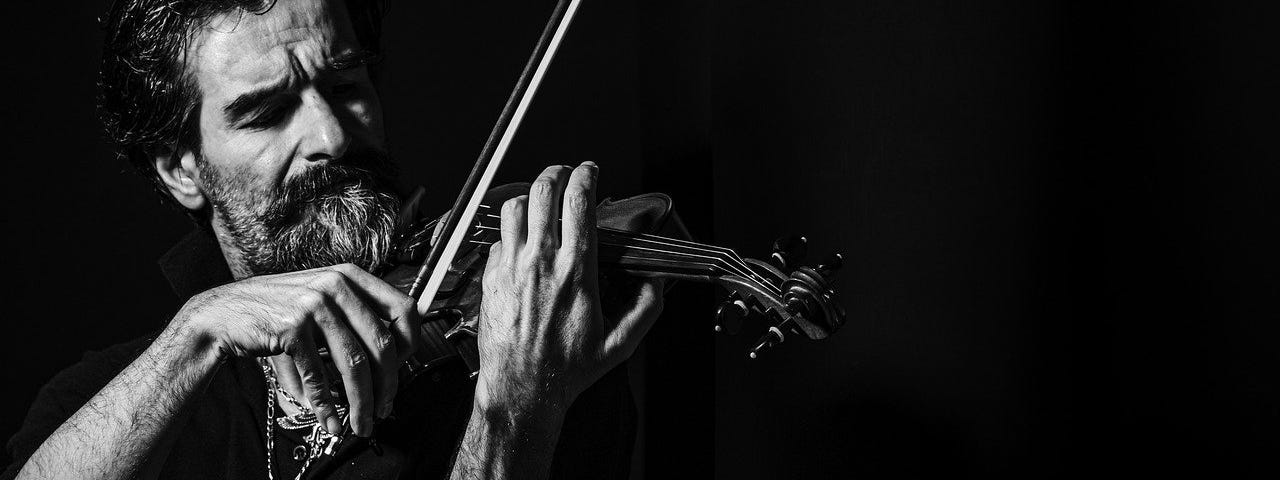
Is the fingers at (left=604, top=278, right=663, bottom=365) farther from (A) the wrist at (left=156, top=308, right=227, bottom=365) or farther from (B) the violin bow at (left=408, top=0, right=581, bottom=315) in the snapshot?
(A) the wrist at (left=156, top=308, right=227, bottom=365)

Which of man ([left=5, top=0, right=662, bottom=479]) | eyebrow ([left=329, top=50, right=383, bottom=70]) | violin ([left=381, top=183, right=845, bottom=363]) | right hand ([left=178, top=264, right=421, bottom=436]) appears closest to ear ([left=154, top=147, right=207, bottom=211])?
man ([left=5, top=0, right=662, bottom=479])

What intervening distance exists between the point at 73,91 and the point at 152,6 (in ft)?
1.04

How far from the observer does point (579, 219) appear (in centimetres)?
89

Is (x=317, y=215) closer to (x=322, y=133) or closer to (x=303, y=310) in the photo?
(x=322, y=133)

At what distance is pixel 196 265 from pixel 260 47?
1.05 ft

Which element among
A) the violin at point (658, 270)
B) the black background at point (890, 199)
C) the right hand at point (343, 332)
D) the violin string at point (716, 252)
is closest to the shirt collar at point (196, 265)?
the black background at point (890, 199)

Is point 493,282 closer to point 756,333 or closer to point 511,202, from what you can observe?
point 511,202

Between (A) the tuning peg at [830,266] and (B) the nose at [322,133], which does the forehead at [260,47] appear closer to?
(B) the nose at [322,133]

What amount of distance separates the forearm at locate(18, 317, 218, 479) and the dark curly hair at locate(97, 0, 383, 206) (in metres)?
0.37

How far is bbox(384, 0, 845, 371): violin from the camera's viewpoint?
843 millimetres

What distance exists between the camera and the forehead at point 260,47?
1.11 meters

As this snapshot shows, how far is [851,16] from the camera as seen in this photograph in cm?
128

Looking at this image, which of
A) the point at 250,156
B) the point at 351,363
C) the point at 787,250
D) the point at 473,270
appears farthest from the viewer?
the point at 250,156

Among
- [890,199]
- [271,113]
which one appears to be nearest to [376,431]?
[271,113]
